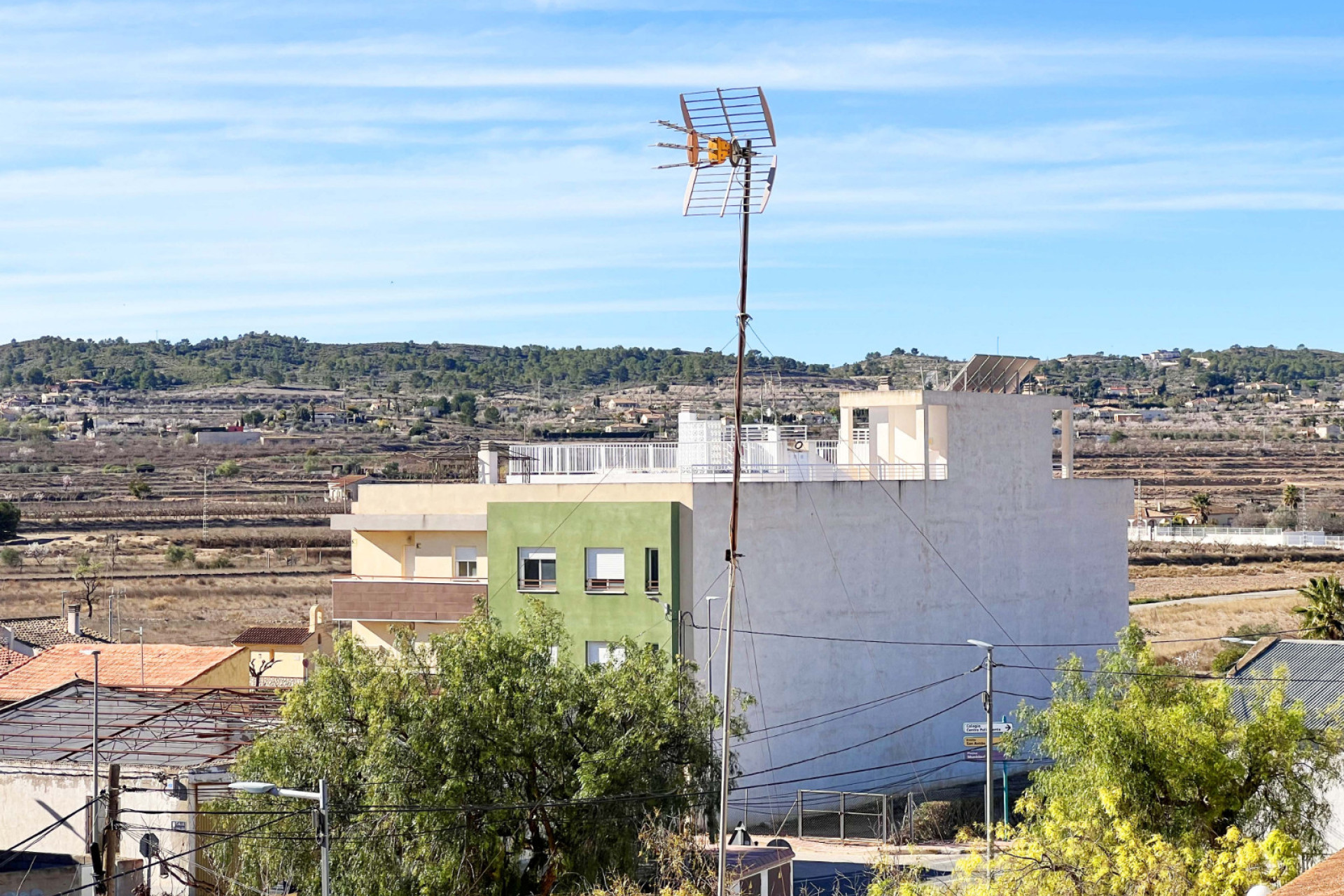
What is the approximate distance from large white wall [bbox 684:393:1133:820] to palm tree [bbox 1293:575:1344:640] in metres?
5.81

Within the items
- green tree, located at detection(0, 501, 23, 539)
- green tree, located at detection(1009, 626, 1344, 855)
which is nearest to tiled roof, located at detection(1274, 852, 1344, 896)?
green tree, located at detection(1009, 626, 1344, 855)

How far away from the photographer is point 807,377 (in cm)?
15625

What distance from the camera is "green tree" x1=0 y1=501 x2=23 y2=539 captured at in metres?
107

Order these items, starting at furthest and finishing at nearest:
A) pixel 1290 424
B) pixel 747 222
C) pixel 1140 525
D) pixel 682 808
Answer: pixel 1290 424 < pixel 1140 525 < pixel 682 808 < pixel 747 222

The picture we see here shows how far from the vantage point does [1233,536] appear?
114 m

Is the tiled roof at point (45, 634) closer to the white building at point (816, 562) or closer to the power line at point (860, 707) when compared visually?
the white building at point (816, 562)

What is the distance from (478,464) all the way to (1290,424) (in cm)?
17111

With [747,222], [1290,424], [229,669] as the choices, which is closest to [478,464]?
[229,669]

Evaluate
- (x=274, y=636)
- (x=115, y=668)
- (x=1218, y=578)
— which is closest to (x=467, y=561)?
(x=115, y=668)

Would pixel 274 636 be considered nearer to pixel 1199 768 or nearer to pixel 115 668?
pixel 115 668

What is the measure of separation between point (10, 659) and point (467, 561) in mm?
14802

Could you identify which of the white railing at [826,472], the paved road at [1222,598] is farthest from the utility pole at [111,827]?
the paved road at [1222,598]

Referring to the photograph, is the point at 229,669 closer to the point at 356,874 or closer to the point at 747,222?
the point at 356,874

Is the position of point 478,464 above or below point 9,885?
above
